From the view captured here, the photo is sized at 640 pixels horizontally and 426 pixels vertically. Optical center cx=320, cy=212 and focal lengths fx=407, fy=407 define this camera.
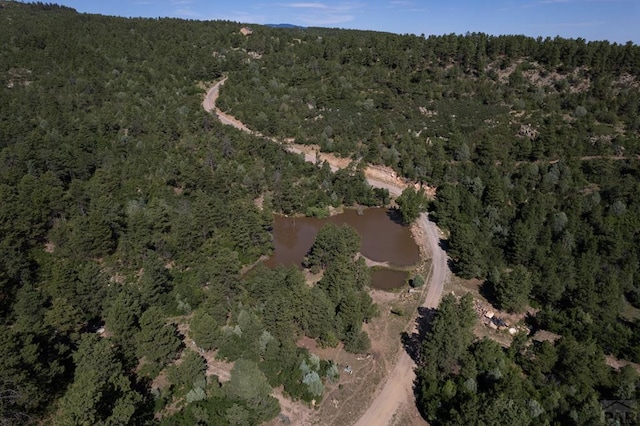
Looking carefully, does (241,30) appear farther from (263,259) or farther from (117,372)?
(117,372)

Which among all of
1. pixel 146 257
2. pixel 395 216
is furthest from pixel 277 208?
pixel 146 257

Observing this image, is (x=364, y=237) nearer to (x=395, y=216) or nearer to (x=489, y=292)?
(x=395, y=216)

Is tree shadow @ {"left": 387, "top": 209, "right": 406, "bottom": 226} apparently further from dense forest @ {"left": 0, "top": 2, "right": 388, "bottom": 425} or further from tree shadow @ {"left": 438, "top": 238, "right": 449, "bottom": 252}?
tree shadow @ {"left": 438, "top": 238, "right": 449, "bottom": 252}

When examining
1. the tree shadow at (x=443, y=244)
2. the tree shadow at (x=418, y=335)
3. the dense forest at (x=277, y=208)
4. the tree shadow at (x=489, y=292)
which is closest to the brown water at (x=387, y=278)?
the dense forest at (x=277, y=208)

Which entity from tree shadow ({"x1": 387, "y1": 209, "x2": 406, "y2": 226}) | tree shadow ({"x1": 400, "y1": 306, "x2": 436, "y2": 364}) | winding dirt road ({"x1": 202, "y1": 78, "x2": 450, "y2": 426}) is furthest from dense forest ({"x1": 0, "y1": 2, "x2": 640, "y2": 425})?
tree shadow ({"x1": 387, "y1": 209, "x2": 406, "y2": 226})

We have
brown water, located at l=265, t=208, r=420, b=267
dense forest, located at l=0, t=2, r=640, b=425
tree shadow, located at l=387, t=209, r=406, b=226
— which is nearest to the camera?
dense forest, located at l=0, t=2, r=640, b=425

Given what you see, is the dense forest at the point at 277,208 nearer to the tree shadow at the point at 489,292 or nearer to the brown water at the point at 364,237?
the tree shadow at the point at 489,292
